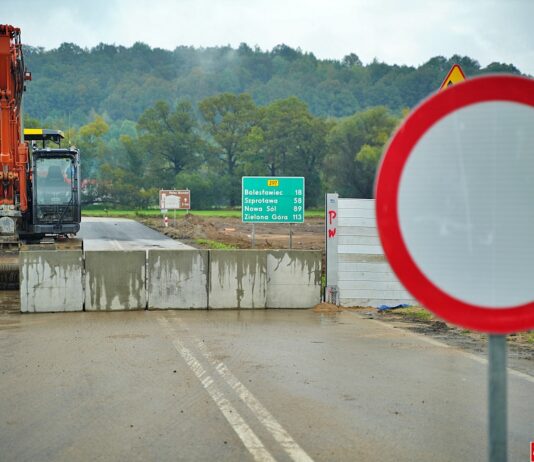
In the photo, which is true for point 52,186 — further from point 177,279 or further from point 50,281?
point 177,279

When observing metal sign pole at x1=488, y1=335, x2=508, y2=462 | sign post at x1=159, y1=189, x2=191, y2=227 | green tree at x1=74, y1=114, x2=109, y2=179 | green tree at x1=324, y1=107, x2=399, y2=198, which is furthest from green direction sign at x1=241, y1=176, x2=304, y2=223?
green tree at x1=74, y1=114, x2=109, y2=179

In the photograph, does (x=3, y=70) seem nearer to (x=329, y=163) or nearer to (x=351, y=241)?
(x=351, y=241)

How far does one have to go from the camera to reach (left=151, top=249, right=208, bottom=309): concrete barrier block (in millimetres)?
Result: 14258

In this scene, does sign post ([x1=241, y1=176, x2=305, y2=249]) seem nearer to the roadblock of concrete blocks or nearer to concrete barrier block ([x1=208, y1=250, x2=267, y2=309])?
the roadblock of concrete blocks

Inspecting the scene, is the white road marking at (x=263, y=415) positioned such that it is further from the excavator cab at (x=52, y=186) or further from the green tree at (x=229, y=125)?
the green tree at (x=229, y=125)

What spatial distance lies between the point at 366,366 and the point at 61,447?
4.13 m

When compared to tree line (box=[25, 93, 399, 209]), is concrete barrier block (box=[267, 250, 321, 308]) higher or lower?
lower

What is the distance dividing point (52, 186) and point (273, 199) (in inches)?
410

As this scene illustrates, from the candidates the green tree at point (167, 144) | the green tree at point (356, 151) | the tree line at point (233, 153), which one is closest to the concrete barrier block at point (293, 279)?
the green tree at point (356, 151)

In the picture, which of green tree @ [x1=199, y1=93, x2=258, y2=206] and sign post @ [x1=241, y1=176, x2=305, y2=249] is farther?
green tree @ [x1=199, y1=93, x2=258, y2=206]

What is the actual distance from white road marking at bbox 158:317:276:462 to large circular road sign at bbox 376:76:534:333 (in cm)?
305

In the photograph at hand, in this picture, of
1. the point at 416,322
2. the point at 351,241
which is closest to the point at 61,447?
the point at 416,322

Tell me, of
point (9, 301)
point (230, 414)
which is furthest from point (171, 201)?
point (230, 414)

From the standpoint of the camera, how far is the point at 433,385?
796cm
